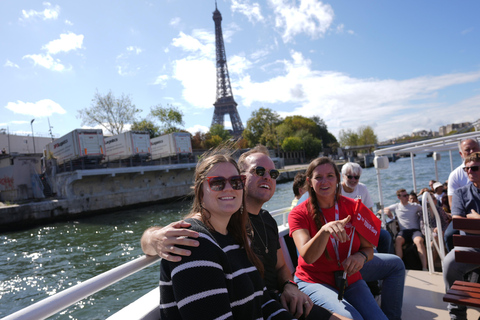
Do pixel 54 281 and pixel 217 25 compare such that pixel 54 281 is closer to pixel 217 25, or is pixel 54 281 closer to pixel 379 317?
pixel 379 317

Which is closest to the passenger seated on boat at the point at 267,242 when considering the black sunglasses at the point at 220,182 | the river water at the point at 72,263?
the black sunglasses at the point at 220,182

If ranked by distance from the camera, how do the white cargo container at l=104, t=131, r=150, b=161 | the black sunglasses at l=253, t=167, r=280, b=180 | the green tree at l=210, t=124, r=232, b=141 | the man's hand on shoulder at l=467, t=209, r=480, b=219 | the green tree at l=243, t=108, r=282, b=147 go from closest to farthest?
the black sunglasses at l=253, t=167, r=280, b=180 < the man's hand on shoulder at l=467, t=209, r=480, b=219 < the white cargo container at l=104, t=131, r=150, b=161 < the green tree at l=210, t=124, r=232, b=141 < the green tree at l=243, t=108, r=282, b=147

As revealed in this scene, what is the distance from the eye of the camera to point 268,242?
1.96 metres

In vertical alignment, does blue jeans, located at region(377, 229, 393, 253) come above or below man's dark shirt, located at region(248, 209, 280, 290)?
below

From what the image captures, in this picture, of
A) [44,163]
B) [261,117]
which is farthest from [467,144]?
[261,117]

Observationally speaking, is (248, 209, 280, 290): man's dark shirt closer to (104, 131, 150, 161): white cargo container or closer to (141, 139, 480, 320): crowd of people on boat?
(141, 139, 480, 320): crowd of people on boat

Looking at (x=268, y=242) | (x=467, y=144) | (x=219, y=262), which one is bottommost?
(x=268, y=242)

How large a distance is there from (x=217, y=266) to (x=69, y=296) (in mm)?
585

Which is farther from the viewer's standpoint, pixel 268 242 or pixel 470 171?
pixel 470 171

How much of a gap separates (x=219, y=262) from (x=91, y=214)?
67.6ft

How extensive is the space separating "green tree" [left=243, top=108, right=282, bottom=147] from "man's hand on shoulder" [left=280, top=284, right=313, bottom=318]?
51.4m

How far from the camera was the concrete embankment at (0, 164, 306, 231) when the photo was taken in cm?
1573

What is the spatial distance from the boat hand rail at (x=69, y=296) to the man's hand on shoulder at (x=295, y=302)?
75 centimetres

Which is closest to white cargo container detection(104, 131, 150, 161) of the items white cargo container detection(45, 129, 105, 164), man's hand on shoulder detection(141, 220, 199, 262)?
white cargo container detection(45, 129, 105, 164)
